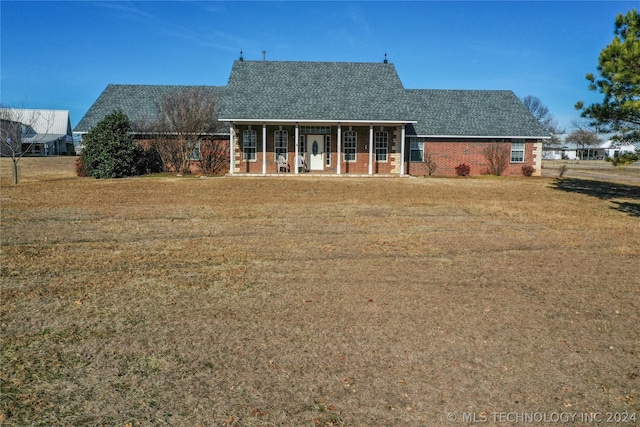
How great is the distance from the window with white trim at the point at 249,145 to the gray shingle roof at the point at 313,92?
1571 millimetres

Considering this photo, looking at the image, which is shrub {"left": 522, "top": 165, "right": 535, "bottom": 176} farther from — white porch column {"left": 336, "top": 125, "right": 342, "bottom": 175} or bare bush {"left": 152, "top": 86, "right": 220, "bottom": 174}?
bare bush {"left": 152, "top": 86, "right": 220, "bottom": 174}

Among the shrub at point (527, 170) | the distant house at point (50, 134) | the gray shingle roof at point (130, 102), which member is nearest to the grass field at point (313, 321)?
the shrub at point (527, 170)

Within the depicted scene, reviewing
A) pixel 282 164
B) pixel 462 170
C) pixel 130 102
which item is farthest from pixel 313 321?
pixel 130 102

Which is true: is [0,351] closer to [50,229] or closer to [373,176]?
[50,229]

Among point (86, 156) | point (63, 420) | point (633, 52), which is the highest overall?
point (633, 52)

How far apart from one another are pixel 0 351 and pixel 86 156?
2286cm

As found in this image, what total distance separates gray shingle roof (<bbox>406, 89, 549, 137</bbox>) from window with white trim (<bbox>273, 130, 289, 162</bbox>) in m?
6.99

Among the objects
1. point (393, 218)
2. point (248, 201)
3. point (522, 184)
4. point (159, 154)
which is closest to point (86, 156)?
point (159, 154)

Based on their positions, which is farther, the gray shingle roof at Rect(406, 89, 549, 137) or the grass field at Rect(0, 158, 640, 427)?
the gray shingle roof at Rect(406, 89, 549, 137)

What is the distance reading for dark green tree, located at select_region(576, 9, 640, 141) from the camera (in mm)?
15102

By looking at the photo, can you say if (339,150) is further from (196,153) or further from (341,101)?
(196,153)

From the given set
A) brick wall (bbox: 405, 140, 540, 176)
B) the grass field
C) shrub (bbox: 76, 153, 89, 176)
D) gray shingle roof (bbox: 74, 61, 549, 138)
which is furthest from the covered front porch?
the grass field

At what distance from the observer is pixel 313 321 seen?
566cm

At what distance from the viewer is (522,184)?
23469 mm
